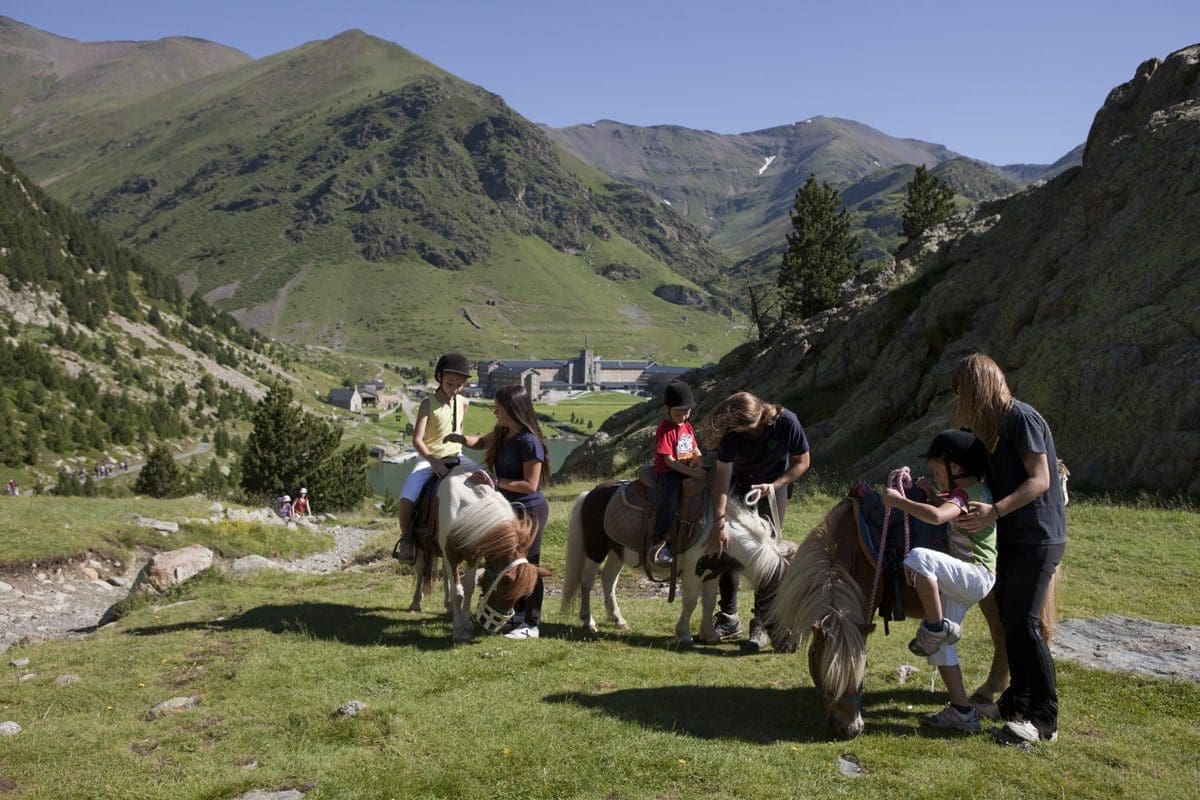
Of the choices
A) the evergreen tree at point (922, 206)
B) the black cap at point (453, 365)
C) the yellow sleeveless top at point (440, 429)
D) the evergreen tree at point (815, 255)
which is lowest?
the yellow sleeveless top at point (440, 429)

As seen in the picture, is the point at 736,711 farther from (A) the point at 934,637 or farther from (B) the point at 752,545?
(B) the point at 752,545

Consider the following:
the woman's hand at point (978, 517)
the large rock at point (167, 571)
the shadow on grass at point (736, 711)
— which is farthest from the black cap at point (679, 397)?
the large rock at point (167, 571)

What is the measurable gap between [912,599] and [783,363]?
104ft

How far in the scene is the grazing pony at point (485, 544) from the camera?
9070mm

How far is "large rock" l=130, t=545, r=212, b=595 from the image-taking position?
1424 cm

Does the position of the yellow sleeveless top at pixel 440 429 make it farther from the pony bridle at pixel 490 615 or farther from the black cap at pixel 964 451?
the black cap at pixel 964 451

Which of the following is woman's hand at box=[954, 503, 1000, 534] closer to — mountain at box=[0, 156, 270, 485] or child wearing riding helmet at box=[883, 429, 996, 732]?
child wearing riding helmet at box=[883, 429, 996, 732]

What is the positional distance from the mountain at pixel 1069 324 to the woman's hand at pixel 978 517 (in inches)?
548

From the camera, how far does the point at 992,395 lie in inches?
243

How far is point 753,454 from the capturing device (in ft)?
29.6

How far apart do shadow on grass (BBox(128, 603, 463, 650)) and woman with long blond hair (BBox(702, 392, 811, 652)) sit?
12.2 feet

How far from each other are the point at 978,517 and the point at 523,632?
5.69 metres

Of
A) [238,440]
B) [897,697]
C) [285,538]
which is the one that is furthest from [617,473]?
[238,440]

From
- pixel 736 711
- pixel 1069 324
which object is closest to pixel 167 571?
pixel 736 711
